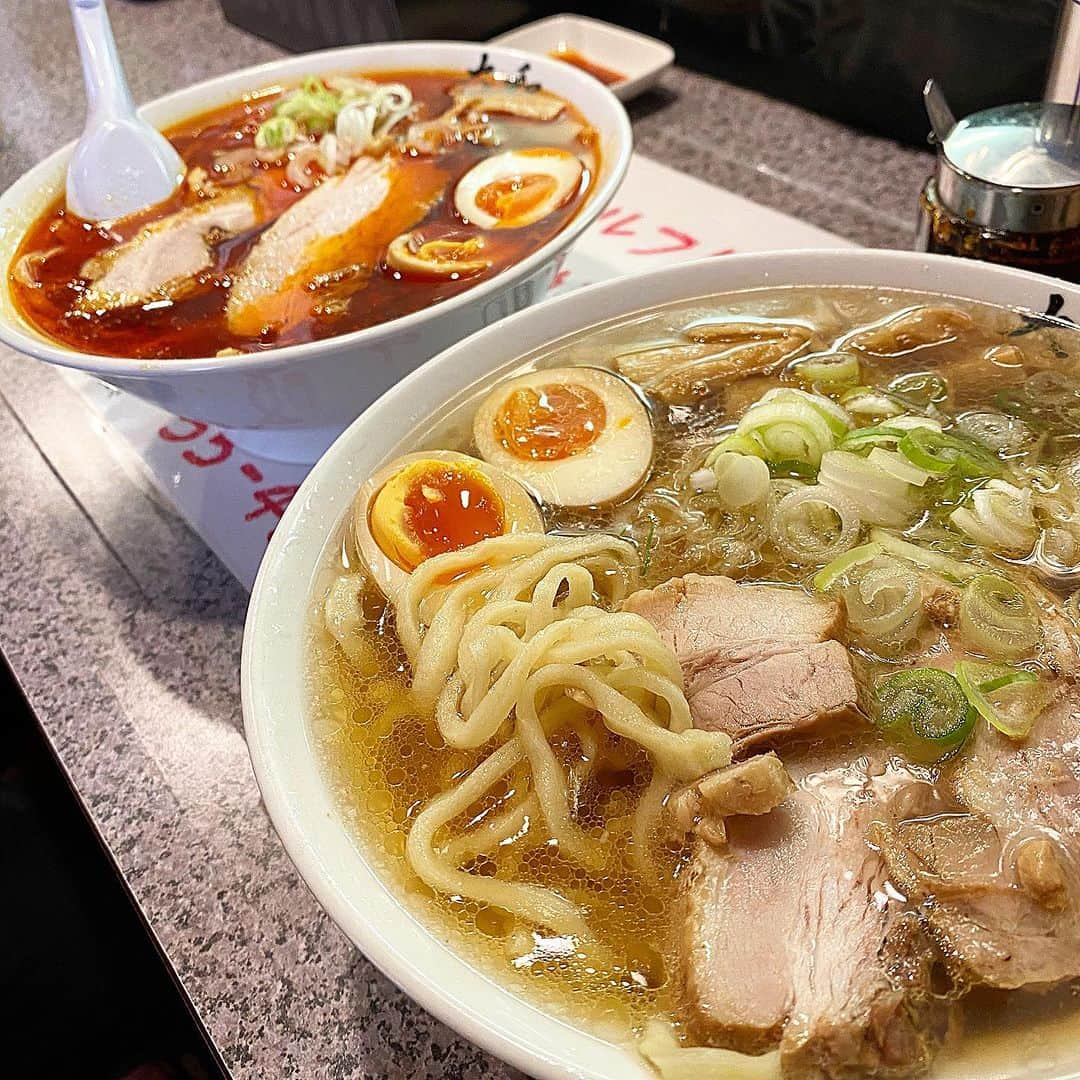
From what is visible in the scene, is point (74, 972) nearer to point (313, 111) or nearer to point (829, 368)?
point (829, 368)

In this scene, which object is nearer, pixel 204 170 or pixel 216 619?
pixel 216 619

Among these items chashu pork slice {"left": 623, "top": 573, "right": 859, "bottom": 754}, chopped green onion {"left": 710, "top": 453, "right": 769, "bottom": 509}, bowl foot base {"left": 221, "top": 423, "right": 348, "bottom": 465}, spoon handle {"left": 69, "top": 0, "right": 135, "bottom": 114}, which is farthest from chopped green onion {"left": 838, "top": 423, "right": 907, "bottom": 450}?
spoon handle {"left": 69, "top": 0, "right": 135, "bottom": 114}

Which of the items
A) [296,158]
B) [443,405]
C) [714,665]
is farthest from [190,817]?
[296,158]

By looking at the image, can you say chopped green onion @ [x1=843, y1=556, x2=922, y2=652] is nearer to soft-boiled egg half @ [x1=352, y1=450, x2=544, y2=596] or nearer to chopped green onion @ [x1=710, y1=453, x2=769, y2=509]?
chopped green onion @ [x1=710, y1=453, x2=769, y2=509]

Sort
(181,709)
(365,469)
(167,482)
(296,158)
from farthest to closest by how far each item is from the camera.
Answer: (296,158) → (167,482) → (181,709) → (365,469)

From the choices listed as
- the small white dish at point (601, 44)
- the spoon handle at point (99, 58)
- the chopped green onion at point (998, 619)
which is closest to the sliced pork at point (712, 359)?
the chopped green onion at point (998, 619)

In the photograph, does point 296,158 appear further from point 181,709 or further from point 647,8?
point 647,8

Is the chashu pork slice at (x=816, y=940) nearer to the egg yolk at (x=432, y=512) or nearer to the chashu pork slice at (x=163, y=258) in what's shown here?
the egg yolk at (x=432, y=512)

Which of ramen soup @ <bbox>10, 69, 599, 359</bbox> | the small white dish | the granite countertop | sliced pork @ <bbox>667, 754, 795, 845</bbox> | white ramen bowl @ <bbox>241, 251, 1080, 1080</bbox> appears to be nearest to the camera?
white ramen bowl @ <bbox>241, 251, 1080, 1080</bbox>
